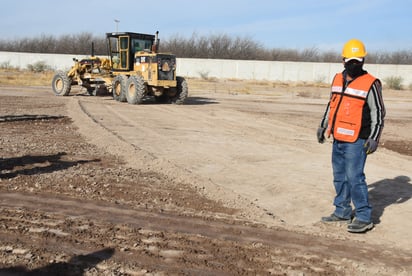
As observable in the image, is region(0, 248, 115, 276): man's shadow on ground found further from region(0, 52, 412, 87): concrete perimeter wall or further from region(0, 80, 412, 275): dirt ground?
region(0, 52, 412, 87): concrete perimeter wall

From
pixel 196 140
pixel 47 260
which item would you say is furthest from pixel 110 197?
pixel 196 140

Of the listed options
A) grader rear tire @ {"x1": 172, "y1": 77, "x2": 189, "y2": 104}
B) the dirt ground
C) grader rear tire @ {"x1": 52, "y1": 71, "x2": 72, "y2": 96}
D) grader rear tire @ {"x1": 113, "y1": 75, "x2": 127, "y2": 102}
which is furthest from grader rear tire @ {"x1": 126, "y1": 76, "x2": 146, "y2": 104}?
the dirt ground

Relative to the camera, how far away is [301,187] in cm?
741

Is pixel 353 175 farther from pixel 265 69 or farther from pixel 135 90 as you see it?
pixel 265 69

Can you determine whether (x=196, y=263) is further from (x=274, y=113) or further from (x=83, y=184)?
(x=274, y=113)

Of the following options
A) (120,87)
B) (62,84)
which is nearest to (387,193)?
(120,87)

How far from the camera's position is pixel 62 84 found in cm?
2452

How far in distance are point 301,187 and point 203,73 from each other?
2082 inches

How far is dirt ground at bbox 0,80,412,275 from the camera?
446cm

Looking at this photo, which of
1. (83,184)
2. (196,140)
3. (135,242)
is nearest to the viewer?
(135,242)

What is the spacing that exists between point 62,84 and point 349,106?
21.3 m

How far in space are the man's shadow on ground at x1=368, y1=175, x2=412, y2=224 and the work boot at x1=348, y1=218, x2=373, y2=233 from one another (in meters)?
0.46

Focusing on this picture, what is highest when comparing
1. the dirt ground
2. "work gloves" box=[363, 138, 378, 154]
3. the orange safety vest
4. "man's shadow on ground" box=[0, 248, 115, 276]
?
the orange safety vest

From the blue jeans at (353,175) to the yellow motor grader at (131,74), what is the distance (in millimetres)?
15047
